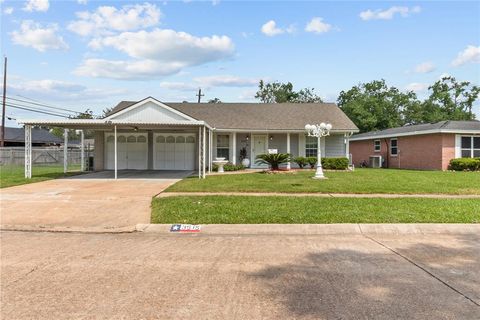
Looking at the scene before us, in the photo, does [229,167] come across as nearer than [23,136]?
Yes

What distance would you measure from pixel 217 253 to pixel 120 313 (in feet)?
8.02

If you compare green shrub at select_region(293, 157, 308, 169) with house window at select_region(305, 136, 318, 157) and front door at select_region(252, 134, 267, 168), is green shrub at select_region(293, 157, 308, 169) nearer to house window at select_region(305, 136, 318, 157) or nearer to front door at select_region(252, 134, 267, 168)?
house window at select_region(305, 136, 318, 157)

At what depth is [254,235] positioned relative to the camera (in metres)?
7.45

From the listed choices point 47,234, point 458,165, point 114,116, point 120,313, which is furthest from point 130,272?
point 458,165

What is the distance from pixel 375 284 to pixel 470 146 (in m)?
23.2

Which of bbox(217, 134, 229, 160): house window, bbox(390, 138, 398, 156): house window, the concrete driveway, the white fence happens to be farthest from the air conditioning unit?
the white fence

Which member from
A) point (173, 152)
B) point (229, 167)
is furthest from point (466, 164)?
point (173, 152)

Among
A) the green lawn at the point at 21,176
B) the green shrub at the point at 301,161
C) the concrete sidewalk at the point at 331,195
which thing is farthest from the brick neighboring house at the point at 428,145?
the green lawn at the point at 21,176

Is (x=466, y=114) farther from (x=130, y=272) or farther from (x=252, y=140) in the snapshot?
(x=130, y=272)

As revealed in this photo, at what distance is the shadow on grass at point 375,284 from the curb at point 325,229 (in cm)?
143

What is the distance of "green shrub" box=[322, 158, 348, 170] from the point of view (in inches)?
880

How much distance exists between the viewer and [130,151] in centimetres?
2359

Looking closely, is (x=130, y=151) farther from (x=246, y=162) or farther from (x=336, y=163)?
(x=336, y=163)

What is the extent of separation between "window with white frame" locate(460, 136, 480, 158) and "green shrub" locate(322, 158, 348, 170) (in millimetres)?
7609
